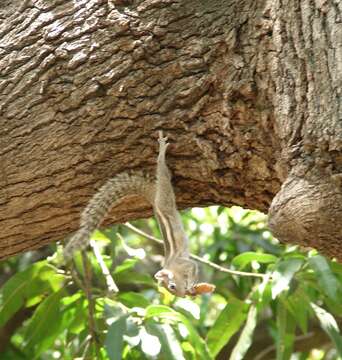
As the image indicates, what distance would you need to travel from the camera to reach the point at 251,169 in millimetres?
2434

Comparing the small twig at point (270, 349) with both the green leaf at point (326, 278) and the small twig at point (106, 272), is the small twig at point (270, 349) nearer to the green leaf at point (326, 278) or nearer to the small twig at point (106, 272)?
the small twig at point (106, 272)

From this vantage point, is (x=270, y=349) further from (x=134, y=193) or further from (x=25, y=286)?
(x=134, y=193)

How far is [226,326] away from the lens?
3465 millimetres

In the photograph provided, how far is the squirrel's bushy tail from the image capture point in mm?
2464

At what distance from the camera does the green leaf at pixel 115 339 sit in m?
3.00

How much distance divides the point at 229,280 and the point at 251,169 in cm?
207

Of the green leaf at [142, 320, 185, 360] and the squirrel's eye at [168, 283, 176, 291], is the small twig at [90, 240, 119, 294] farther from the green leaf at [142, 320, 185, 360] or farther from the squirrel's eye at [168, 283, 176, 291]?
the squirrel's eye at [168, 283, 176, 291]

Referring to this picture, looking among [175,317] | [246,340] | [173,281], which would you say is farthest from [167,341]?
[246,340]

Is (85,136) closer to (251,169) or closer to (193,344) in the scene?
(251,169)

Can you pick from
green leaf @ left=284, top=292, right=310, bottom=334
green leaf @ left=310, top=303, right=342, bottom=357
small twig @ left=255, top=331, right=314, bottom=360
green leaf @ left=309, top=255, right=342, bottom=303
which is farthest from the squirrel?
small twig @ left=255, top=331, right=314, bottom=360

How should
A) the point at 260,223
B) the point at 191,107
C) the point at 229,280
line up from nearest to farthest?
1. the point at 191,107
2. the point at 229,280
3. the point at 260,223

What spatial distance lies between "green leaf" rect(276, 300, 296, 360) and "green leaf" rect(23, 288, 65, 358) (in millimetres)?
803

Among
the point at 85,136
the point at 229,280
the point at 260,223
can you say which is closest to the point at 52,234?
the point at 85,136

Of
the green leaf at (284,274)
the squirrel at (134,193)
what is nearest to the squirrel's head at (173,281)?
the squirrel at (134,193)
